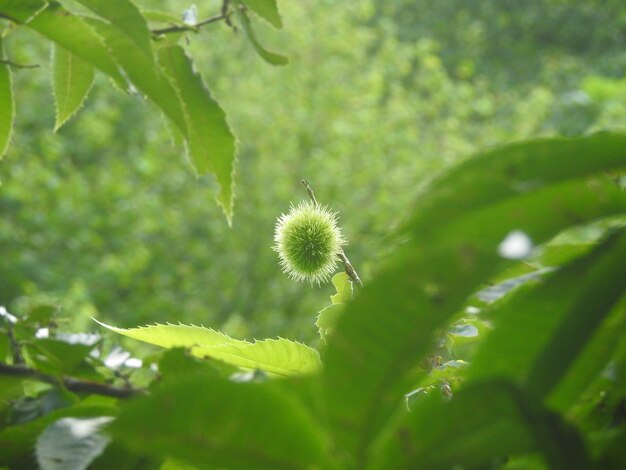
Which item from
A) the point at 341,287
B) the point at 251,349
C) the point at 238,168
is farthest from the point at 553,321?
the point at 238,168

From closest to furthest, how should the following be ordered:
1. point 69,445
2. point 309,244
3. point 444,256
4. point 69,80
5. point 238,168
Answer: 1. point 444,256
2. point 69,445
3. point 69,80
4. point 309,244
5. point 238,168

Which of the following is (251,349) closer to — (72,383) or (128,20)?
(72,383)

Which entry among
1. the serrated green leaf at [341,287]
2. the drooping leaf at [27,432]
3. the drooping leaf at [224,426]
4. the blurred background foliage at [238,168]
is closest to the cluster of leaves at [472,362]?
the drooping leaf at [224,426]

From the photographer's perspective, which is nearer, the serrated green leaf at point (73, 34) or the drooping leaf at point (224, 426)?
the drooping leaf at point (224, 426)

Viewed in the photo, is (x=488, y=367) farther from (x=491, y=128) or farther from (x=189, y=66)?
(x=491, y=128)

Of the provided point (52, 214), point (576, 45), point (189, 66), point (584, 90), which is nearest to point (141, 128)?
point (52, 214)

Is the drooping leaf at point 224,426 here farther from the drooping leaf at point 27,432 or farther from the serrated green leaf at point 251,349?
the serrated green leaf at point 251,349
